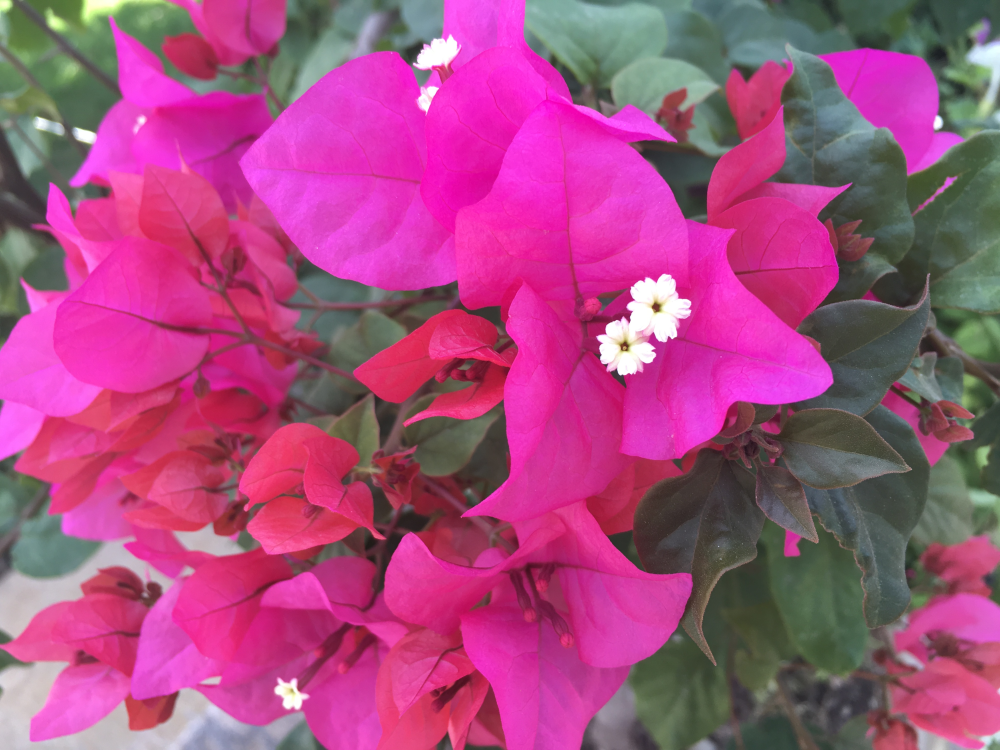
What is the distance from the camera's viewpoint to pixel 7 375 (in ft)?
1.21

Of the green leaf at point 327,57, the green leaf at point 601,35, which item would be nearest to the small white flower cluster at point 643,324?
the green leaf at point 601,35

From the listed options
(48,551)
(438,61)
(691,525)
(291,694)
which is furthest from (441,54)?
(48,551)

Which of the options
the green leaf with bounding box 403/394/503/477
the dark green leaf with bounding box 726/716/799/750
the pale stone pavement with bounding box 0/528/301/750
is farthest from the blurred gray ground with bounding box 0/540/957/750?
the green leaf with bounding box 403/394/503/477

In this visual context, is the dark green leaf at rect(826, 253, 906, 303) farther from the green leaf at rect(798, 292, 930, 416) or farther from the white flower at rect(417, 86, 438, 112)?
the white flower at rect(417, 86, 438, 112)

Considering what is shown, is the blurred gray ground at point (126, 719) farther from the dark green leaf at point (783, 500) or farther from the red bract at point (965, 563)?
the dark green leaf at point (783, 500)

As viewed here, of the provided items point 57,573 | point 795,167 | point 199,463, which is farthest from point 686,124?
point 57,573

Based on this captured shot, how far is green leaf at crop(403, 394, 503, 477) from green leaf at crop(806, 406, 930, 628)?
18cm

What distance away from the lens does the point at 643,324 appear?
10.2 inches

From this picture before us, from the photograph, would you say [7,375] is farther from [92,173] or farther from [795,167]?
[795,167]

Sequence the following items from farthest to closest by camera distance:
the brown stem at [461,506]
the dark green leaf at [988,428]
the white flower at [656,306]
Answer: the dark green leaf at [988,428], the brown stem at [461,506], the white flower at [656,306]

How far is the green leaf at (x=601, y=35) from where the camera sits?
54cm

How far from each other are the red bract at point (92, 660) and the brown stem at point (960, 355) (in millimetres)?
528

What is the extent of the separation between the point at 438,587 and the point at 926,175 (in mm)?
367

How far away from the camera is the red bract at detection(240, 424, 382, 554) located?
329 mm
